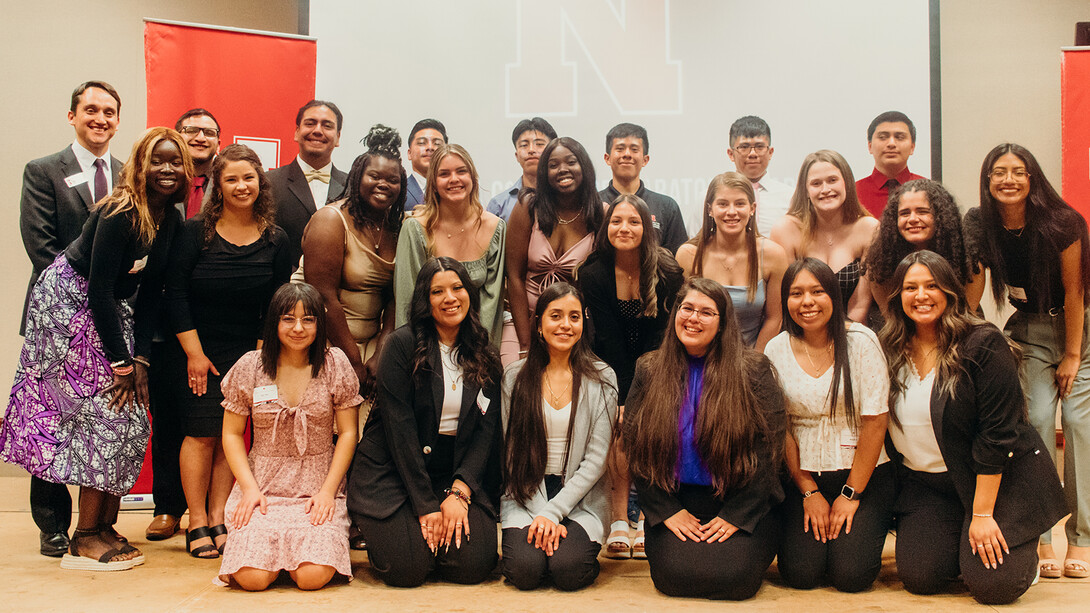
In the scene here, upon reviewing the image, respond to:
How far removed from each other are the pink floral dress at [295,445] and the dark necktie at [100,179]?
1205mm

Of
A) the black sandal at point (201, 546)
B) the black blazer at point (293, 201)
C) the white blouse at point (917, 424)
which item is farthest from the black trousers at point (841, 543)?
the black blazer at point (293, 201)

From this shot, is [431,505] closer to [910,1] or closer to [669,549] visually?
[669,549]

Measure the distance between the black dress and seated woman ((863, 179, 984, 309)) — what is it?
2.42 meters

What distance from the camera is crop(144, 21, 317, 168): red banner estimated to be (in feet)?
15.5

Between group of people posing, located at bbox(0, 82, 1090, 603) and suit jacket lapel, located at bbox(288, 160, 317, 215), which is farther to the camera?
suit jacket lapel, located at bbox(288, 160, 317, 215)

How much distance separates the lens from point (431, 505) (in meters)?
3.08

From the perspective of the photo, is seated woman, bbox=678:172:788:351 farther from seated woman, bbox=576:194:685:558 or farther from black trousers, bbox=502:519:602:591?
black trousers, bbox=502:519:602:591

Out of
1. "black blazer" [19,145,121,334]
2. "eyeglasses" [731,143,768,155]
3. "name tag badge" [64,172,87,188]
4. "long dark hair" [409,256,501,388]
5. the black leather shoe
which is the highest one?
"eyeglasses" [731,143,768,155]

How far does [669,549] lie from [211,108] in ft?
11.4

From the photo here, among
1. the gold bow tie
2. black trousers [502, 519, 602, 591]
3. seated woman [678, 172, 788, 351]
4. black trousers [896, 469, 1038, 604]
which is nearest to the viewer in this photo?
black trousers [896, 469, 1038, 604]

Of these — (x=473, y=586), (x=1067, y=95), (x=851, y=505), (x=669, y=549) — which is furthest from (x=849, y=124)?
(x=473, y=586)

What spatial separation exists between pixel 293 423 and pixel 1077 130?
14.6ft

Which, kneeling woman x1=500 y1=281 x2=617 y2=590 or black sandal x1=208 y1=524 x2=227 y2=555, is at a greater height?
kneeling woman x1=500 y1=281 x2=617 y2=590

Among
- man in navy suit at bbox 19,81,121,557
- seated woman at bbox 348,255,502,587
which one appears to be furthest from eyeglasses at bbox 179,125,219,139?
seated woman at bbox 348,255,502,587
